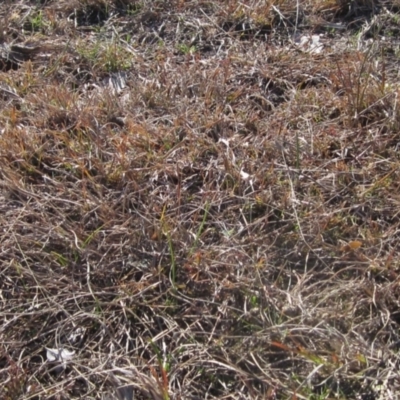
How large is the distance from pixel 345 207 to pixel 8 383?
1076 millimetres

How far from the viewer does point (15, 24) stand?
2918 millimetres

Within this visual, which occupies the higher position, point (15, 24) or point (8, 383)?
point (15, 24)

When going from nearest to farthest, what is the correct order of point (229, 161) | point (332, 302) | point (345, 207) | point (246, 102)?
point (332, 302) < point (345, 207) < point (229, 161) < point (246, 102)

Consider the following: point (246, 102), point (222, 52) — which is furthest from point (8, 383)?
point (222, 52)

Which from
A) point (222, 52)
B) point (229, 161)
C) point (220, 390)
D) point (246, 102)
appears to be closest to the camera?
point (220, 390)

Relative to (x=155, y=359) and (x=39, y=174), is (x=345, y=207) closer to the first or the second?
(x=155, y=359)

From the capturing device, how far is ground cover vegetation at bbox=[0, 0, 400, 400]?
175 centimetres

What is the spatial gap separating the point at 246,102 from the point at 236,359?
3.48ft

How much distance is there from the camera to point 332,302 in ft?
6.02

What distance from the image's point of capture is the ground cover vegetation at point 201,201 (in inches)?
68.7

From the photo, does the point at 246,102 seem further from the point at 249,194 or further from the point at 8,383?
the point at 8,383

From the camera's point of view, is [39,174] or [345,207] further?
[39,174]

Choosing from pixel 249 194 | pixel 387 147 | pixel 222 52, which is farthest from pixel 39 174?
pixel 387 147

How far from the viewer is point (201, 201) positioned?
2139 mm
